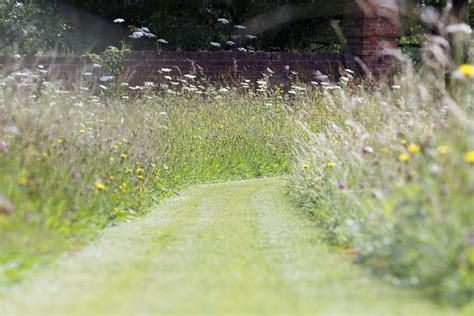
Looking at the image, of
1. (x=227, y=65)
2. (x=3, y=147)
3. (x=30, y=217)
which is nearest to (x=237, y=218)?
(x=3, y=147)

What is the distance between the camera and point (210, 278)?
239 inches

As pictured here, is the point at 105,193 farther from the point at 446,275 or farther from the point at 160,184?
the point at 446,275

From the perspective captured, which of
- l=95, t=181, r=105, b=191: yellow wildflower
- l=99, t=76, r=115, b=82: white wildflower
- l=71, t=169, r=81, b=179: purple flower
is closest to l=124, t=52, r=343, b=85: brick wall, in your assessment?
l=99, t=76, r=115, b=82: white wildflower

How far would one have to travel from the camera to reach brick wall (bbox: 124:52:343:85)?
18125 mm

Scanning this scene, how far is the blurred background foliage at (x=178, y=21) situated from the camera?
2325 centimetres

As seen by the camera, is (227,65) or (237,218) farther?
(227,65)

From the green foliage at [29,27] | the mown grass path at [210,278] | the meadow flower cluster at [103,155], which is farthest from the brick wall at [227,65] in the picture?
the mown grass path at [210,278]

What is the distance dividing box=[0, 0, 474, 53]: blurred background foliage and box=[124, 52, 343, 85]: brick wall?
437cm

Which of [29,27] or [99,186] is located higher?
[29,27]

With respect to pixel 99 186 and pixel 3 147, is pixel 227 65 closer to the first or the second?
pixel 99 186

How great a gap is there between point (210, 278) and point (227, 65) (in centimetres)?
1296

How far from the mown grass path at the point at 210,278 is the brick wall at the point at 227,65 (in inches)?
371

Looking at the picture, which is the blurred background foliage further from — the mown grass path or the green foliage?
the mown grass path

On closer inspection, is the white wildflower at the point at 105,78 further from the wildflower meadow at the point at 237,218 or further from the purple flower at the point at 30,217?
the purple flower at the point at 30,217
